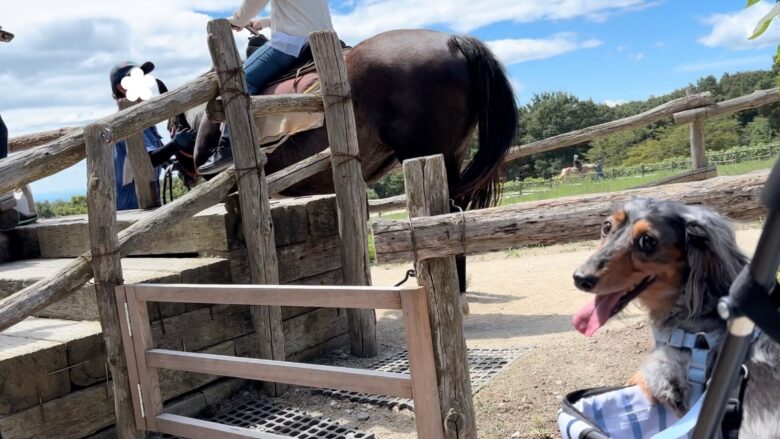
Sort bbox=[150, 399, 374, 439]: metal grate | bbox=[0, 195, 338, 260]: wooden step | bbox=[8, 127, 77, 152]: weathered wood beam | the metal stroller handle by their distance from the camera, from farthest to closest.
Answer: bbox=[8, 127, 77, 152]: weathered wood beam < bbox=[0, 195, 338, 260]: wooden step < bbox=[150, 399, 374, 439]: metal grate < the metal stroller handle

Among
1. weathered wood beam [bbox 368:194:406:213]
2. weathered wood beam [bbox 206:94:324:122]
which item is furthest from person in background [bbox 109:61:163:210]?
weathered wood beam [bbox 368:194:406:213]

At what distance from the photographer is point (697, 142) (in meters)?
7.80

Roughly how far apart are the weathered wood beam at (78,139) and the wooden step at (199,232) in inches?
31.6

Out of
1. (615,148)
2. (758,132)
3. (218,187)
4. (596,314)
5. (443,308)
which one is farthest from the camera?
(615,148)

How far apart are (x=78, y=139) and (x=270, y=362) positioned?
1.60 m

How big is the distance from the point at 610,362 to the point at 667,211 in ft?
7.29

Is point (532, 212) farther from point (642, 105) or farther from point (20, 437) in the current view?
point (642, 105)

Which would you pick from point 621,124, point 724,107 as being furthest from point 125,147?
point 724,107

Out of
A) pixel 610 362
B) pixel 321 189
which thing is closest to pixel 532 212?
pixel 610 362

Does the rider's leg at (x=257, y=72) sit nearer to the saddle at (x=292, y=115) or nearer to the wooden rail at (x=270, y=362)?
the saddle at (x=292, y=115)

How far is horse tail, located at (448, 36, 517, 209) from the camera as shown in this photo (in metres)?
5.16

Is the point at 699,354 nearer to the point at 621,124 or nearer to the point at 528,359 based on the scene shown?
the point at 528,359

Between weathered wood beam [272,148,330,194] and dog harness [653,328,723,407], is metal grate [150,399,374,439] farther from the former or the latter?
dog harness [653,328,723,407]

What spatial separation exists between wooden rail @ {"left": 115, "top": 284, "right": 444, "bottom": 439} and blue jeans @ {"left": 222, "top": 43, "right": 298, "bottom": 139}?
2.40 metres
